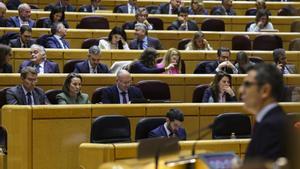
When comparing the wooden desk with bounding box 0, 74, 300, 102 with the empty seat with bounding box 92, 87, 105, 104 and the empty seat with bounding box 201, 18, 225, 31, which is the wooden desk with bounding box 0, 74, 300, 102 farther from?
the empty seat with bounding box 201, 18, 225, 31

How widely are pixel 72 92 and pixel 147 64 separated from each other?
1.40 metres

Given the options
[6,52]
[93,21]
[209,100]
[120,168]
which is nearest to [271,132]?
[120,168]

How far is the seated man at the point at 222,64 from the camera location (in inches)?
329

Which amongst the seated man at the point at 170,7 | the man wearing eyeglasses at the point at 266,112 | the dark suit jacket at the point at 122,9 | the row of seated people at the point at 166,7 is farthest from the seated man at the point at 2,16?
the man wearing eyeglasses at the point at 266,112

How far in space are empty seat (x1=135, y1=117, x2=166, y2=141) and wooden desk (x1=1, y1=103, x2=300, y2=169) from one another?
10.1 inches

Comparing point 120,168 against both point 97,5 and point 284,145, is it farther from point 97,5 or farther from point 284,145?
point 97,5

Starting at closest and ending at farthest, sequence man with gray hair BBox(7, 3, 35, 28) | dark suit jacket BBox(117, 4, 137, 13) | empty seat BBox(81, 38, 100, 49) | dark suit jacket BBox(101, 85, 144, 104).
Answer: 1. dark suit jacket BBox(101, 85, 144, 104)
2. empty seat BBox(81, 38, 100, 49)
3. man with gray hair BBox(7, 3, 35, 28)
4. dark suit jacket BBox(117, 4, 137, 13)

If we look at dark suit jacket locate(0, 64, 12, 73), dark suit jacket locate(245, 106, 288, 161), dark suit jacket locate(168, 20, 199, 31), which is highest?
dark suit jacket locate(168, 20, 199, 31)

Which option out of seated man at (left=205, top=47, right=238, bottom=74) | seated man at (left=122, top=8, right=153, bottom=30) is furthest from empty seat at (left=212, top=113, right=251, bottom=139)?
seated man at (left=122, top=8, right=153, bottom=30)

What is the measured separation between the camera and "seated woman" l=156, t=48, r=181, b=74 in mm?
8172

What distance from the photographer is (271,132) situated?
3.04m

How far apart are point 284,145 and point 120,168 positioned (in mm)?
862

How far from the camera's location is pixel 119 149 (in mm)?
5496

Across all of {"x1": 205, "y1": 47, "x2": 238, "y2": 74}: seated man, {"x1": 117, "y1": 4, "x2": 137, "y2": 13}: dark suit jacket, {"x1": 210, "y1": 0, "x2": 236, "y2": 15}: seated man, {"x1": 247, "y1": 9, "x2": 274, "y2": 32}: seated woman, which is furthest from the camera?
{"x1": 210, "y1": 0, "x2": 236, "y2": 15}: seated man
